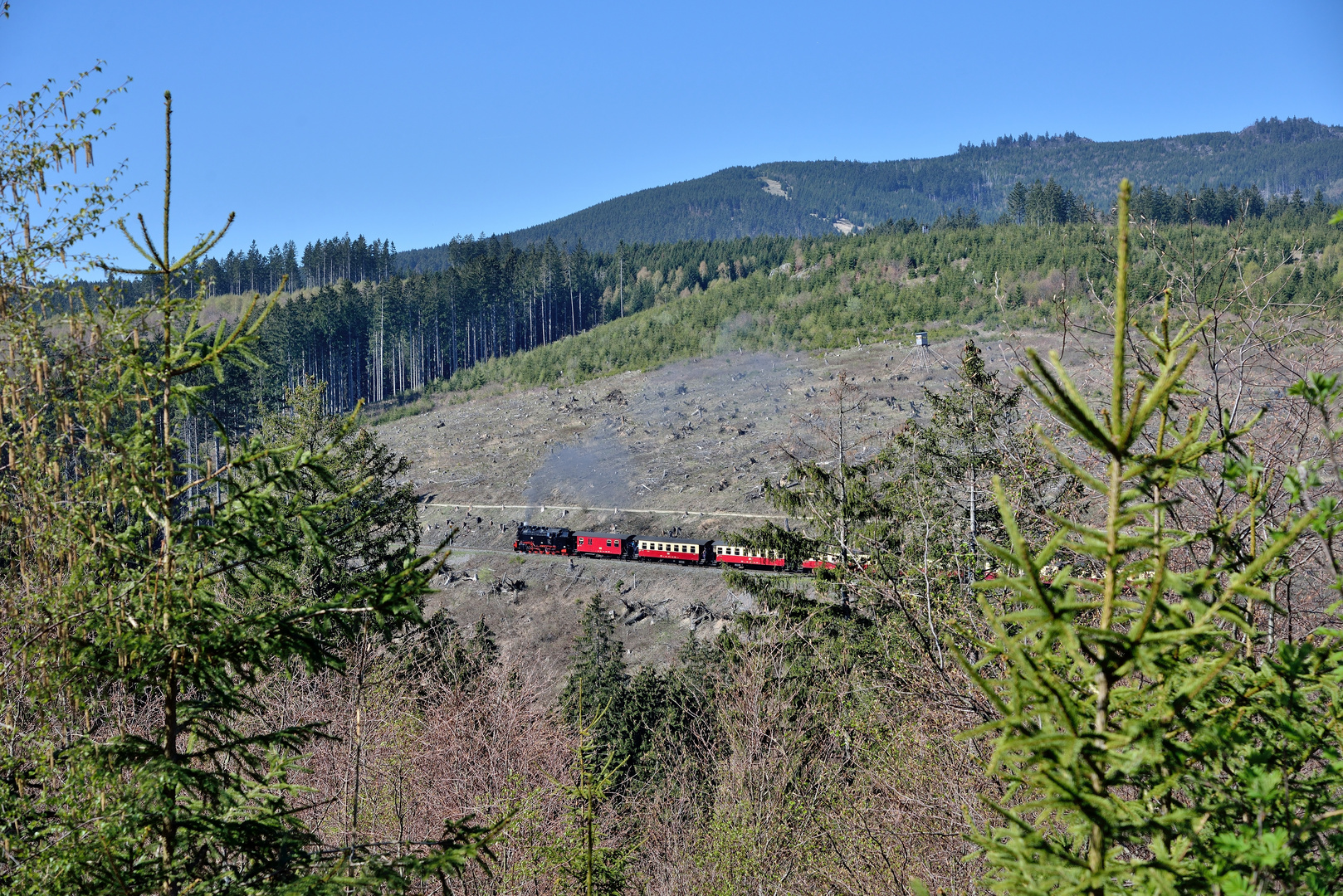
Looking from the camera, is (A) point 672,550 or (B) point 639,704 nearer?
(B) point 639,704

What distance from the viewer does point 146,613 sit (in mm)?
4797

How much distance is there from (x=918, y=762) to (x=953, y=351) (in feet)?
212

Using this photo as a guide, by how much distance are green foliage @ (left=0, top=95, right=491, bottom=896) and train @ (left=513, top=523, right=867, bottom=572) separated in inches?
1116

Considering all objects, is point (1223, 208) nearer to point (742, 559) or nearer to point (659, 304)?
point (659, 304)

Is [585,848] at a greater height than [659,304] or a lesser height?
lesser

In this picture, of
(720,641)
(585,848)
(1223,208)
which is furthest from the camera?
(1223,208)

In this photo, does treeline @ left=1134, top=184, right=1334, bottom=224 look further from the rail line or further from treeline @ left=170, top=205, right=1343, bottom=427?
the rail line

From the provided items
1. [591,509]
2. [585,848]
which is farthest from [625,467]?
[585,848]

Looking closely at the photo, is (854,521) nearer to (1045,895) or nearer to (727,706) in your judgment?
(727,706)

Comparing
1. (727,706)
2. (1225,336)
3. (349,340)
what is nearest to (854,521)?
(727,706)

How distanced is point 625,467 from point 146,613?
48.3 m

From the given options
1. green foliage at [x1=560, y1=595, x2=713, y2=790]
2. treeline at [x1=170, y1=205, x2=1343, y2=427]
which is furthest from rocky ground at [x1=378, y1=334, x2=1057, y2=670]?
treeline at [x1=170, y1=205, x2=1343, y2=427]

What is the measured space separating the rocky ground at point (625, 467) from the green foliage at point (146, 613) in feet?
55.3

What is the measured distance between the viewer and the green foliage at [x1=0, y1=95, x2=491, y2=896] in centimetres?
466
